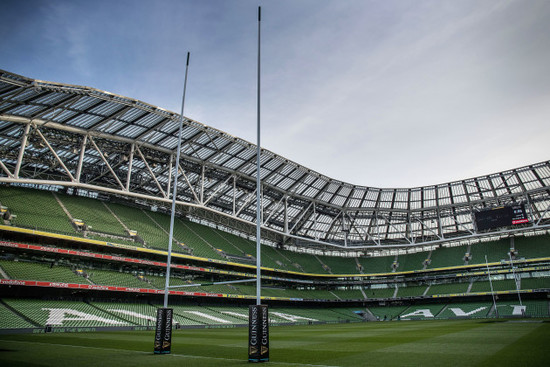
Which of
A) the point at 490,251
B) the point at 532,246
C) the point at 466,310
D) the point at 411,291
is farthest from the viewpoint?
the point at 411,291

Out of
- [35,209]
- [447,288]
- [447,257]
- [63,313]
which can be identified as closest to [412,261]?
[447,257]

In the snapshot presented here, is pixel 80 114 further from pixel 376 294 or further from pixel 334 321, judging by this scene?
pixel 376 294

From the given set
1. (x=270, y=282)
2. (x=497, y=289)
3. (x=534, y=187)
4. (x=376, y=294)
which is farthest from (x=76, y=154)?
(x=534, y=187)

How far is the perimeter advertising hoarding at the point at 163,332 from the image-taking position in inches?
502

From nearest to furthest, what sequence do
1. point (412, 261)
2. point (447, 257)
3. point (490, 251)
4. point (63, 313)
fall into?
1. point (63, 313)
2. point (490, 251)
3. point (447, 257)
4. point (412, 261)

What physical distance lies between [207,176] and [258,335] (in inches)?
1472

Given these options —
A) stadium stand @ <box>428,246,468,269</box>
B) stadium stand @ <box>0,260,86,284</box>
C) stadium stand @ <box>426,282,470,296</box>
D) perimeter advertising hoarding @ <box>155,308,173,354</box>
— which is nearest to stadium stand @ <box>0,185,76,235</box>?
stadium stand @ <box>0,260,86,284</box>

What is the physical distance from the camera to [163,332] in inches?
505

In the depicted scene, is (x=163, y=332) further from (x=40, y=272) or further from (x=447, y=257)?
(x=447, y=257)

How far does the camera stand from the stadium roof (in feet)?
103

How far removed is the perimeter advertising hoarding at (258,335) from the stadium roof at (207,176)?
83.3ft

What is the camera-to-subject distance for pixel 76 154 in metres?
38.0

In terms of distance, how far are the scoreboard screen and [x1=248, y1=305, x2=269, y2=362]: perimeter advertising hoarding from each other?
5395cm

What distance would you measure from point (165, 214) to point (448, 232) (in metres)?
49.5
